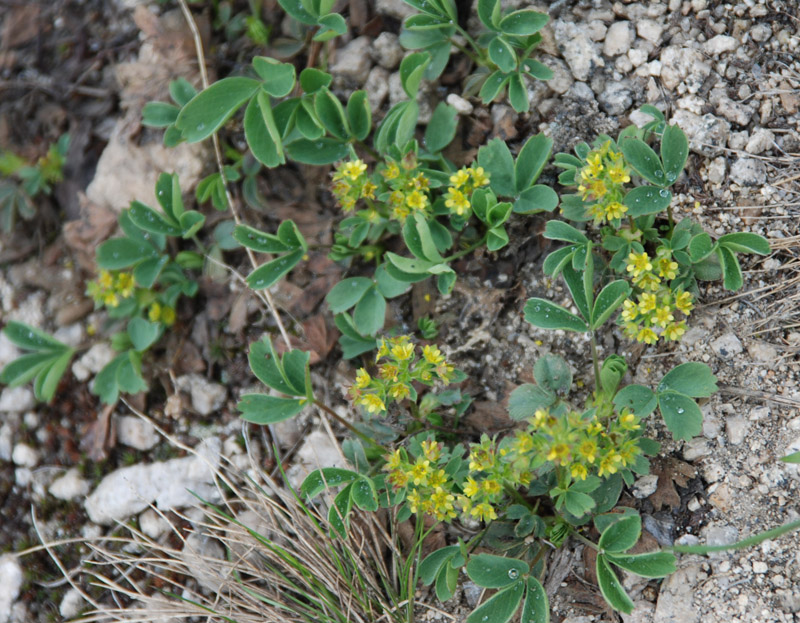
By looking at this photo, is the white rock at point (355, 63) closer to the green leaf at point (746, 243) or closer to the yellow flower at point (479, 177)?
the yellow flower at point (479, 177)

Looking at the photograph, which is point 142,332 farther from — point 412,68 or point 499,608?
point 499,608

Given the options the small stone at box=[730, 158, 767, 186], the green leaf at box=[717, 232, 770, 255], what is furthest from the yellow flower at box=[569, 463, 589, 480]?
the small stone at box=[730, 158, 767, 186]

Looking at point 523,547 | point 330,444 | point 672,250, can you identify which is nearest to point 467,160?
point 672,250

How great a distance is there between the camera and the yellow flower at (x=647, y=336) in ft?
7.45

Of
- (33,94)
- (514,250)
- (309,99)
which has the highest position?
(33,94)

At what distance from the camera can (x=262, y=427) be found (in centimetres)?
293

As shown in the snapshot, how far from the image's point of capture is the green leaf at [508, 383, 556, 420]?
2.37 meters

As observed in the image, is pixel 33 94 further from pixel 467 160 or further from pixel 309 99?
pixel 467 160

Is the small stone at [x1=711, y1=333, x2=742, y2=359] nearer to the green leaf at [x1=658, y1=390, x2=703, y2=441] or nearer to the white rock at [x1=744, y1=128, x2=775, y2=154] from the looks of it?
the green leaf at [x1=658, y1=390, x2=703, y2=441]

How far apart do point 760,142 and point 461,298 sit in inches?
49.1

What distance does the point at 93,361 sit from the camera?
3.18 m

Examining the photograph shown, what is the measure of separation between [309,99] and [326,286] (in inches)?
30.6

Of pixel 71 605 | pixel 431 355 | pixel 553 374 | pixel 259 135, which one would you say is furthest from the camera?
pixel 71 605

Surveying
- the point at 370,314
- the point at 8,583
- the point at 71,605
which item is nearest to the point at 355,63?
the point at 370,314
